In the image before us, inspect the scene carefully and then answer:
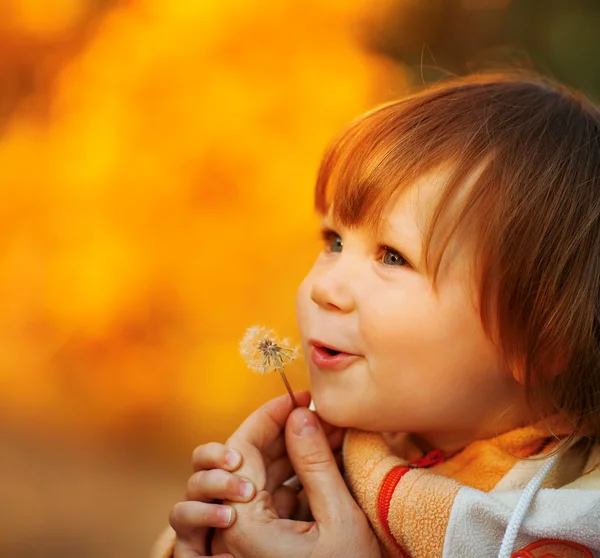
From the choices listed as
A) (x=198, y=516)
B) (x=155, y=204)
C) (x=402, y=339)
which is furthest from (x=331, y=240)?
(x=155, y=204)

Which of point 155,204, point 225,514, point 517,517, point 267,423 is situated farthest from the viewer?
point 155,204

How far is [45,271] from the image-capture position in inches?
108

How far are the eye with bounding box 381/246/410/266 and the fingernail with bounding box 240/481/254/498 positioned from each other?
36 centimetres

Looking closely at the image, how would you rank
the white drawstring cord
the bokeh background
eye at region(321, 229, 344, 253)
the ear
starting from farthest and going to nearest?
the bokeh background, eye at region(321, 229, 344, 253), the ear, the white drawstring cord

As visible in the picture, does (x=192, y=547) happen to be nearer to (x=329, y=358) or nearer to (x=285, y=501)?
(x=285, y=501)

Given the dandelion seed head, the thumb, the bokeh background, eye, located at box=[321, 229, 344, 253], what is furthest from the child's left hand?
the bokeh background

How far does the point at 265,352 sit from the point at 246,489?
191mm

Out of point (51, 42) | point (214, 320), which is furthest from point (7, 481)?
point (51, 42)

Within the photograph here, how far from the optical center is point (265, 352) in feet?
3.48

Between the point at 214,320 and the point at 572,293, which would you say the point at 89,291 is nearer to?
the point at 214,320

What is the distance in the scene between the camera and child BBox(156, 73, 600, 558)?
98 centimetres

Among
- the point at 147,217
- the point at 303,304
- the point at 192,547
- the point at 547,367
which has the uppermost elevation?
the point at 147,217

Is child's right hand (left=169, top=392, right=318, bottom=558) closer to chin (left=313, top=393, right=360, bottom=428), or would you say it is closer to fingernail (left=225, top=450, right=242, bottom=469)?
fingernail (left=225, top=450, right=242, bottom=469)

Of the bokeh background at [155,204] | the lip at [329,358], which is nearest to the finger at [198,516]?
the lip at [329,358]
